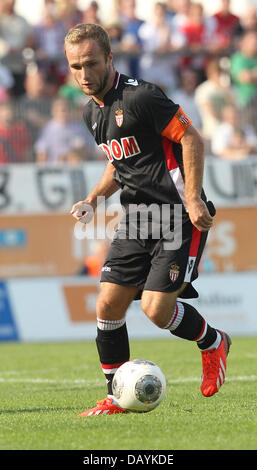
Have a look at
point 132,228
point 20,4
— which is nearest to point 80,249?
point 20,4

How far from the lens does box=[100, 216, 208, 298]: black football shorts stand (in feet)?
19.8

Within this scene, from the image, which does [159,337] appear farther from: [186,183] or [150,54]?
[186,183]

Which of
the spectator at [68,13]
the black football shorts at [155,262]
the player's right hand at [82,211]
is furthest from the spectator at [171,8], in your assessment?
the black football shorts at [155,262]

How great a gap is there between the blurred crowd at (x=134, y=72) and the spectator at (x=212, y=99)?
0.06 ft

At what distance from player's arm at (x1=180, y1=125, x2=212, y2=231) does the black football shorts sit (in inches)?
11.7

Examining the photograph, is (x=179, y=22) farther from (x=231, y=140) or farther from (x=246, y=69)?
(x=231, y=140)

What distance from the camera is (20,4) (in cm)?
1902

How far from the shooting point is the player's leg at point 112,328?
615 cm

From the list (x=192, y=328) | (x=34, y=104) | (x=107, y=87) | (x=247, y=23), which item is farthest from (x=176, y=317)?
(x=247, y=23)

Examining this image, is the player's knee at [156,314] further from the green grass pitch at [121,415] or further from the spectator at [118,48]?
the spectator at [118,48]

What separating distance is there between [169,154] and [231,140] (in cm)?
1012

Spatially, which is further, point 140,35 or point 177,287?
point 140,35
